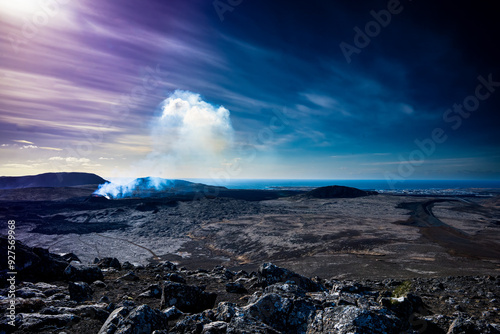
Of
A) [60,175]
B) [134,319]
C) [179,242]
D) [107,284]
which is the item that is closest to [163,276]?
[107,284]

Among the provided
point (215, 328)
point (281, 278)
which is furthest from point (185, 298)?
point (281, 278)

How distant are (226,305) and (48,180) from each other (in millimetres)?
184071

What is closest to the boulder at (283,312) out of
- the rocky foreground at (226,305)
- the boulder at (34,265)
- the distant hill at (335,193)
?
the rocky foreground at (226,305)

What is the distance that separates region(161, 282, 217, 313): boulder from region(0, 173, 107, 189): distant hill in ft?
558

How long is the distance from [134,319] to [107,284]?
255 inches

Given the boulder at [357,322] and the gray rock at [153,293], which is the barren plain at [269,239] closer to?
the gray rock at [153,293]

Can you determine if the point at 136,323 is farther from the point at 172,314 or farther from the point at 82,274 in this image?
the point at 82,274

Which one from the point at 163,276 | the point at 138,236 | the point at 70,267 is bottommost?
the point at 138,236

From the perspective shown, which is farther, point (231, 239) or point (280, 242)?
point (231, 239)

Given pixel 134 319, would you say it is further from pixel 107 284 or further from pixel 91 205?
pixel 91 205

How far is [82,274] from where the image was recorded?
32.3ft

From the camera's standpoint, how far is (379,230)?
34.6 meters

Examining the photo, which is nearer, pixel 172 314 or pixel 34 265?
pixel 172 314

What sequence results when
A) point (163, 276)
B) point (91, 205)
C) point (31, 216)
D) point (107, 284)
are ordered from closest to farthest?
point (107, 284), point (163, 276), point (31, 216), point (91, 205)
